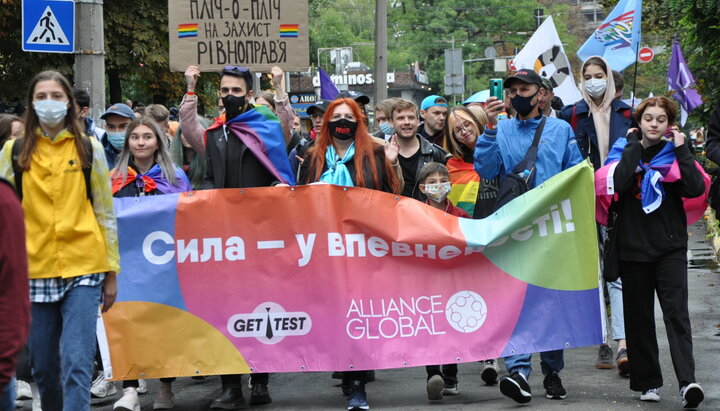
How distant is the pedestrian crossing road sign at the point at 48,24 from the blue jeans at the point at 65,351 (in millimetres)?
5367

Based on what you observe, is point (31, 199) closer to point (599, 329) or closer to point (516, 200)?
point (516, 200)

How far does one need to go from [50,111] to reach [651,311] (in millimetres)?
3927

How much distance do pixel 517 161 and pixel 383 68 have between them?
17.8 metres

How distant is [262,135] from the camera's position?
798cm

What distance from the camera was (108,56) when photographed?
81.2 feet

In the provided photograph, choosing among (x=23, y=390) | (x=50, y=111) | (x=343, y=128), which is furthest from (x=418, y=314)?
(x=23, y=390)

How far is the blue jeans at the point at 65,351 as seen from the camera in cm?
578

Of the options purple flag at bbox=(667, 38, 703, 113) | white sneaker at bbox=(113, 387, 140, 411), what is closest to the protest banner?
white sneaker at bbox=(113, 387, 140, 411)

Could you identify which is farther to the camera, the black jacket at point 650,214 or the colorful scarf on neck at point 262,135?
the colorful scarf on neck at point 262,135

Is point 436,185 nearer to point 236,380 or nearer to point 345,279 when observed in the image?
point 345,279

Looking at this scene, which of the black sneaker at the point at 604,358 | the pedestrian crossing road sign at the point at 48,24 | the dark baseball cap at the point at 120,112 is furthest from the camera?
the pedestrian crossing road sign at the point at 48,24

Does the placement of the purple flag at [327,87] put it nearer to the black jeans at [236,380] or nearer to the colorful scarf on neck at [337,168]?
the colorful scarf on neck at [337,168]

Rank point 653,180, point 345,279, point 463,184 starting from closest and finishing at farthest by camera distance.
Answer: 1. point 653,180
2. point 345,279
3. point 463,184

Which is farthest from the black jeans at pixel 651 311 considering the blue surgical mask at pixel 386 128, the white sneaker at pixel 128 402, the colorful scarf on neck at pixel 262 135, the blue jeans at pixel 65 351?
the blue surgical mask at pixel 386 128
